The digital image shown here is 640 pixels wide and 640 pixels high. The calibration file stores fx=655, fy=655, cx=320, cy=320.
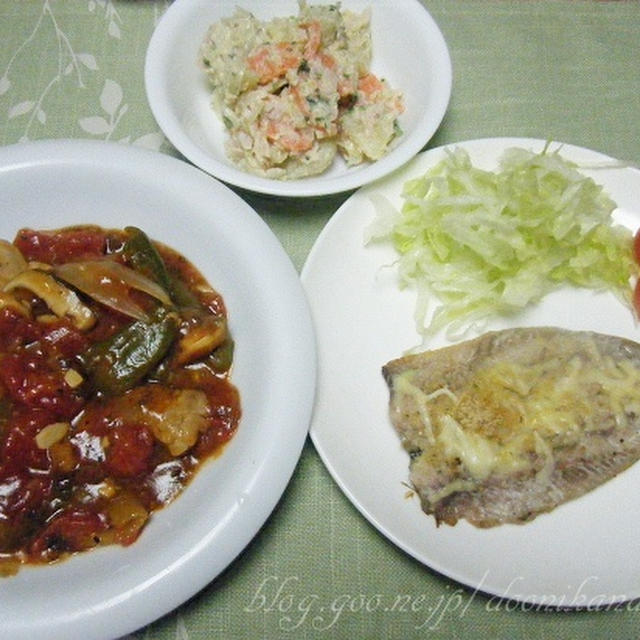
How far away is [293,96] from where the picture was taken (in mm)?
2834

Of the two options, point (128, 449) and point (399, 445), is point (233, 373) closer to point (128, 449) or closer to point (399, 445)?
point (128, 449)

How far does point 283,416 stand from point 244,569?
2.09ft

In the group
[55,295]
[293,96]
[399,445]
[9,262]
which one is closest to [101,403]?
[55,295]

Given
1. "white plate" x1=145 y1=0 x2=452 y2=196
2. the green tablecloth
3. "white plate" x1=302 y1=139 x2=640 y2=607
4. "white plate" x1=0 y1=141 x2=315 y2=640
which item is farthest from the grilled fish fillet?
"white plate" x1=145 y1=0 x2=452 y2=196

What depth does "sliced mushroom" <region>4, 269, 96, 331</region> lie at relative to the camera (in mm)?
2242

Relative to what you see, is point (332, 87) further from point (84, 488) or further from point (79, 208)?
point (84, 488)

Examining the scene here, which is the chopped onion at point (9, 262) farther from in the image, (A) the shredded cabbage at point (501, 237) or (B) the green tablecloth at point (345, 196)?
(A) the shredded cabbage at point (501, 237)

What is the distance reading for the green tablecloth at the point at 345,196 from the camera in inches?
89.0

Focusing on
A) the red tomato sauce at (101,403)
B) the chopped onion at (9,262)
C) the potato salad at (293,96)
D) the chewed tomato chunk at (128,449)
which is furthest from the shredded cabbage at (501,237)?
the chopped onion at (9,262)

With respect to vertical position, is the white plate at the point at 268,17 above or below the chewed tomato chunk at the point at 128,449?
above

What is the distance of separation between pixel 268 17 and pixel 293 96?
0.67m

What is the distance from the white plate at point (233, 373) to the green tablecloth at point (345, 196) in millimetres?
416

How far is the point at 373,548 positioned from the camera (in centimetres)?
238

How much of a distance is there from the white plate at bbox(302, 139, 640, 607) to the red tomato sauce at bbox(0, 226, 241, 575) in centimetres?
45
